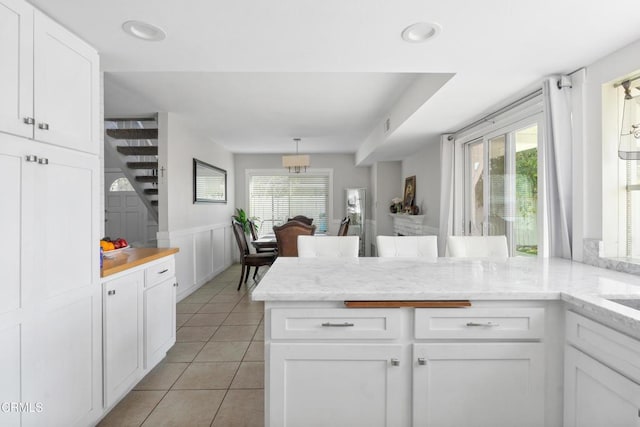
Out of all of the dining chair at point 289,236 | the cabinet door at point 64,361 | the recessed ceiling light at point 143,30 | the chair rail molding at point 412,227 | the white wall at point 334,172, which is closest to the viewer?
the cabinet door at point 64,361

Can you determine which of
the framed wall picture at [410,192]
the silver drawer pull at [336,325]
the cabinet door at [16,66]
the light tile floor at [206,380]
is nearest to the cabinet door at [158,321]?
the light tile floor at [206,380]

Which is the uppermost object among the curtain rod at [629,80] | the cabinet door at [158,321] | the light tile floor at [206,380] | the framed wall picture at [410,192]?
the curtain rod at [629,80]

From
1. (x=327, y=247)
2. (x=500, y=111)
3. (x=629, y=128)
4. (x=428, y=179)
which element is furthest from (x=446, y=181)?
(x=327, y=247)

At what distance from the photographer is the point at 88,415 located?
5.69 feet

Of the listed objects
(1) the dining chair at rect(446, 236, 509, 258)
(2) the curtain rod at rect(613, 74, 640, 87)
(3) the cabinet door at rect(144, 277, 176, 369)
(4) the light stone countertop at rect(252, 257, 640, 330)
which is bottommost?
(3) the cabinet door at rect(144, 277, 176, 369)

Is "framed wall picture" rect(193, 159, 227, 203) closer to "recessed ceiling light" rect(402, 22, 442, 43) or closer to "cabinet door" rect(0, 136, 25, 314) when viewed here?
"cabinet door" rect(0, 136, 25, 314)

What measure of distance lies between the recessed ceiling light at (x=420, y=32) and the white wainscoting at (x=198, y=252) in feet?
11.4

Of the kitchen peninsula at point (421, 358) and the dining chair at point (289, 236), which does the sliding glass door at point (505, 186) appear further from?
the dining chair at point (289, 236)

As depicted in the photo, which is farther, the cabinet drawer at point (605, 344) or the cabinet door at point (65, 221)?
the cabinet door at point (65, 221)

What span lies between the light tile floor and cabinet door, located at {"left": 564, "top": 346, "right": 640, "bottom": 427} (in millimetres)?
1538

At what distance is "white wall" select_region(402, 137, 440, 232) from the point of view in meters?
4.63

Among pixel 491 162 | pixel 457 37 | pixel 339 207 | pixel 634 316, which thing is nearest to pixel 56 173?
pixel 457 37

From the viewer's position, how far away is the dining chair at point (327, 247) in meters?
2.44

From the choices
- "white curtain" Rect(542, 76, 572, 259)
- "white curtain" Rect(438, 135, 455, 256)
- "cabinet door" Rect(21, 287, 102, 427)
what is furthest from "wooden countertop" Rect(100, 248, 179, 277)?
"white curtain" Rect(438, 135, 455, 256)
